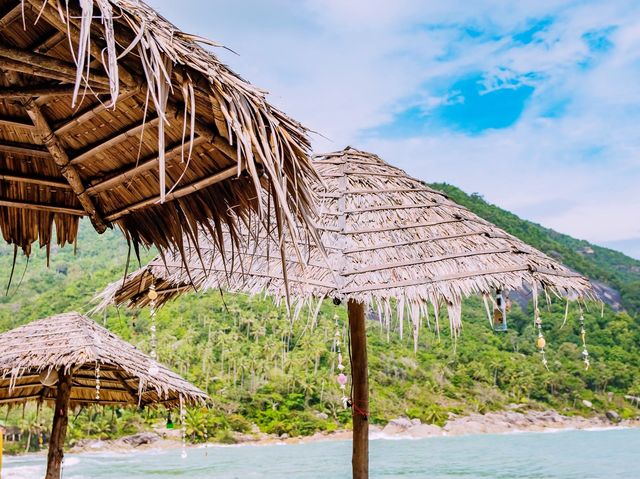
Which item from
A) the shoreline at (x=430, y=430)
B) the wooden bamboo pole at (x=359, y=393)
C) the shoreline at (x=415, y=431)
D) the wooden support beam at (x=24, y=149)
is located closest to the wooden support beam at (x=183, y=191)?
the wooden support beam at (x=24, y=149)

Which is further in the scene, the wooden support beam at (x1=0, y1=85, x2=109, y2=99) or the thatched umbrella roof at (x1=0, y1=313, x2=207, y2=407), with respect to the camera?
the thatched umbrella roof at (x1=0, y1=313, x2=207, y2=407)

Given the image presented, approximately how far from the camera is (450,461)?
58.4 ft

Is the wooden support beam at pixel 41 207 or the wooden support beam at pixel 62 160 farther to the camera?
the wooden support beam at pixel 41 207

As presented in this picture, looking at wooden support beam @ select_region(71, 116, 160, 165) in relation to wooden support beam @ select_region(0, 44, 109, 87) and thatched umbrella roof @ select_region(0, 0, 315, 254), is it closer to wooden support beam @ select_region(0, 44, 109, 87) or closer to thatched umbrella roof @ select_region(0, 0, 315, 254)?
thatched umbrella roof @ select_region(0, 0, 315, 254)

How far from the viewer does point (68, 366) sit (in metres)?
3.82

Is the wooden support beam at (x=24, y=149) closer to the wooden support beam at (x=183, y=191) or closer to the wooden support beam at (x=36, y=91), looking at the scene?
the wooden support beam at (x=183, y=191)

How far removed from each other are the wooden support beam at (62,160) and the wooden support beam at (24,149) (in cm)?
7

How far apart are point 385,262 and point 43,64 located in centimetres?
214

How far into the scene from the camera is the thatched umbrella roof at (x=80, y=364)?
3842 millimetres

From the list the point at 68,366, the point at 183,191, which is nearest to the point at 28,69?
the point at 183,191

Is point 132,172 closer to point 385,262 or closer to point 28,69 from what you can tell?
point 28,69

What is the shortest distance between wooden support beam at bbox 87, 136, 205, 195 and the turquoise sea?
44.6 ft

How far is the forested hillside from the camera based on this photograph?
22.7 metres

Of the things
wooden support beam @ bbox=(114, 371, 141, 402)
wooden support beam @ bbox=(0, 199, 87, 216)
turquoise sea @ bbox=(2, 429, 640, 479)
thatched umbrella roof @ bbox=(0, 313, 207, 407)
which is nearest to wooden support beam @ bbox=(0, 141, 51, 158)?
wooden support beam @ bbox=(0, 199, 87, 216)
